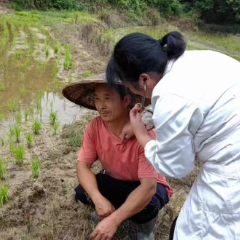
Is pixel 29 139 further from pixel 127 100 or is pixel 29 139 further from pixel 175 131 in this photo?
pixel 175 131

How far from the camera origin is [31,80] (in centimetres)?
561

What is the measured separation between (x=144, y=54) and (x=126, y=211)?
903mm

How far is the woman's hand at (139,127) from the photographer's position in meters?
1.48

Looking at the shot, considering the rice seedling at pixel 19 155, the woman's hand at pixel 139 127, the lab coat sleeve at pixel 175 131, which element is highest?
the lab coat sleeve at pixel 175 131

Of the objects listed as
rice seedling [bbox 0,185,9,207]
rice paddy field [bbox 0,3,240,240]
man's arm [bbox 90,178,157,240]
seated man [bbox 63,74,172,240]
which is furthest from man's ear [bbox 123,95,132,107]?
rice seedling [bbox 0,185,9,207]

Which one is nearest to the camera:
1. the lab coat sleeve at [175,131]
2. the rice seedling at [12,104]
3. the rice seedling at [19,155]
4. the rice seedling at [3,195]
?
the lab coat sleeve at [175,131]

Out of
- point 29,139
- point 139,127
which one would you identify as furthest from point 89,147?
point 29,139

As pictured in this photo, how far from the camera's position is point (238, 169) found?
1281mm

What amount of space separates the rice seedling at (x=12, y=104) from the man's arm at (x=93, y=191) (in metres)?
2.55

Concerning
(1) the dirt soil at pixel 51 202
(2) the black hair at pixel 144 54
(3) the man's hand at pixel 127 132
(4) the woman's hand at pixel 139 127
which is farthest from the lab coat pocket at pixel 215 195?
(1) the dirt soil at pixel 51 202

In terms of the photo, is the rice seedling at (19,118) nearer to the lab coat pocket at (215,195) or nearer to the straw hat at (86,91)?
the straw hat at (86,91)

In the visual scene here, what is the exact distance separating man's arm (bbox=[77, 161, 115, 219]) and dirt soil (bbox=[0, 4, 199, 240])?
1.03 feet

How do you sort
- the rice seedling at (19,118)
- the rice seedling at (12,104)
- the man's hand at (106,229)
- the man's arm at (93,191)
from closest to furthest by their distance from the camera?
the man's hand at (106,229) → the man's arm at (93,191) → the rice seedling at (19,118) → the rice seedling at (12,104)

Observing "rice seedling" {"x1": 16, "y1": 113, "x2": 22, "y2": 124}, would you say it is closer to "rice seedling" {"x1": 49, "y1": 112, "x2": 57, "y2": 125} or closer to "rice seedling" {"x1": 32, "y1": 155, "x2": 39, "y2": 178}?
"rice seedling" {"x1": 49, "y1": 112, "x2": 57, "y2": 125}
